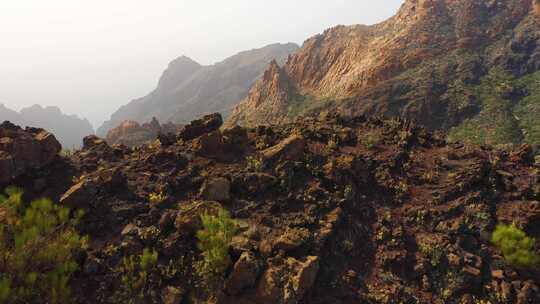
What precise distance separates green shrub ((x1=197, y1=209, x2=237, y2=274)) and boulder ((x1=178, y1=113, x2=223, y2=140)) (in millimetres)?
6884

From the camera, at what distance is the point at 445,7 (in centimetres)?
6569

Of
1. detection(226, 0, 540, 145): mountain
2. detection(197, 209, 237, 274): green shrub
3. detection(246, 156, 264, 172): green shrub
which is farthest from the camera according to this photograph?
detection(226, 0, 540, 145): mountain

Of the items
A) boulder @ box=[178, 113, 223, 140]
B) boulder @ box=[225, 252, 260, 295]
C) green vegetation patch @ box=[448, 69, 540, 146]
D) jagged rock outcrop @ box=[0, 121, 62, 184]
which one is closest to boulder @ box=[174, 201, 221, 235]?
boulder @ box=[225, 252, 260, 295]

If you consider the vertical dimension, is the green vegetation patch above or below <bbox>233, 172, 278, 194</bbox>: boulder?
below

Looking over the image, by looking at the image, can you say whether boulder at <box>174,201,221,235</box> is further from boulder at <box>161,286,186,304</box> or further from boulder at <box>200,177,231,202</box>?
boulder at <box>161,286,186,304</box>

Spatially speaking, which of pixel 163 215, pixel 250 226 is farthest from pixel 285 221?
pixel 163 215

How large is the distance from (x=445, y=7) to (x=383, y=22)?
13.3m

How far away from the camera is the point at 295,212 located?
12734mm

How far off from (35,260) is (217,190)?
20.2 feet

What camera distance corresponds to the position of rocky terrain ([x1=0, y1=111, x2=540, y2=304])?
10008 millimetres

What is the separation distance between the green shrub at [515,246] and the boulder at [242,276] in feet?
26.3

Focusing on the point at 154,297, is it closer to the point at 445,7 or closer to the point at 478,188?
the point at 478,188

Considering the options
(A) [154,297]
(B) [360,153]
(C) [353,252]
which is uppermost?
(B) [360,153]

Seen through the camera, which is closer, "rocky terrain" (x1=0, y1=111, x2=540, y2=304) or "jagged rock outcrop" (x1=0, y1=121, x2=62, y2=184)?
"rocky terrain" (x1=0, y1=111, x2=540, y2=304)
